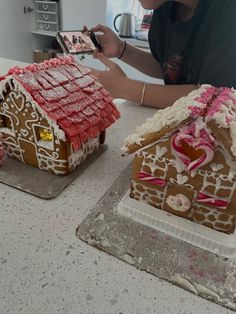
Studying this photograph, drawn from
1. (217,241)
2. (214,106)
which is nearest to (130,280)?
(217,241)

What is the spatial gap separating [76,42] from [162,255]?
66 centimetres

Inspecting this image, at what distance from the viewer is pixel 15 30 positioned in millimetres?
2369

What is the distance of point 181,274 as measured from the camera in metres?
0.39

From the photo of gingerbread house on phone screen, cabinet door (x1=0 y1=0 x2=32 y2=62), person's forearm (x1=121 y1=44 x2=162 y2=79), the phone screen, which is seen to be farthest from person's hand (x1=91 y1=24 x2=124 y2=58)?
cabinet door (x1=0 y1=0 x2=32 y2=62)

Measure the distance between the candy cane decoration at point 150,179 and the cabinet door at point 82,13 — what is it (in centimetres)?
193

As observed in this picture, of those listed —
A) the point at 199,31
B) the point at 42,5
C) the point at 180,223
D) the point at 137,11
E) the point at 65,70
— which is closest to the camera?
the point at 180,223

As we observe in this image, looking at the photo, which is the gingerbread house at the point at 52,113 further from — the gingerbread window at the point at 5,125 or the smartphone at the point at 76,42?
the smartphone at the point at 76,42

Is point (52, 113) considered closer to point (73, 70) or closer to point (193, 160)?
point (73, 70)

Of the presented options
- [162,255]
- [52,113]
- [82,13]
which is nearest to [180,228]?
[162,255]

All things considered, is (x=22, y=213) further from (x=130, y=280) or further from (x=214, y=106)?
(x=214, y=106)

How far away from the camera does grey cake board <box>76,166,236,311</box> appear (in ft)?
1.24

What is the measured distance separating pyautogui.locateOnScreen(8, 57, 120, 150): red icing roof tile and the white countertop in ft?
0.45

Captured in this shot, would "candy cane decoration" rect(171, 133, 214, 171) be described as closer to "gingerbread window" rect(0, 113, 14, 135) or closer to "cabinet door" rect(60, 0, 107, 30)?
"gingerbread window" rect(0, 113, 14, 135)

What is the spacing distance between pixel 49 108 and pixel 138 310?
0.34m
